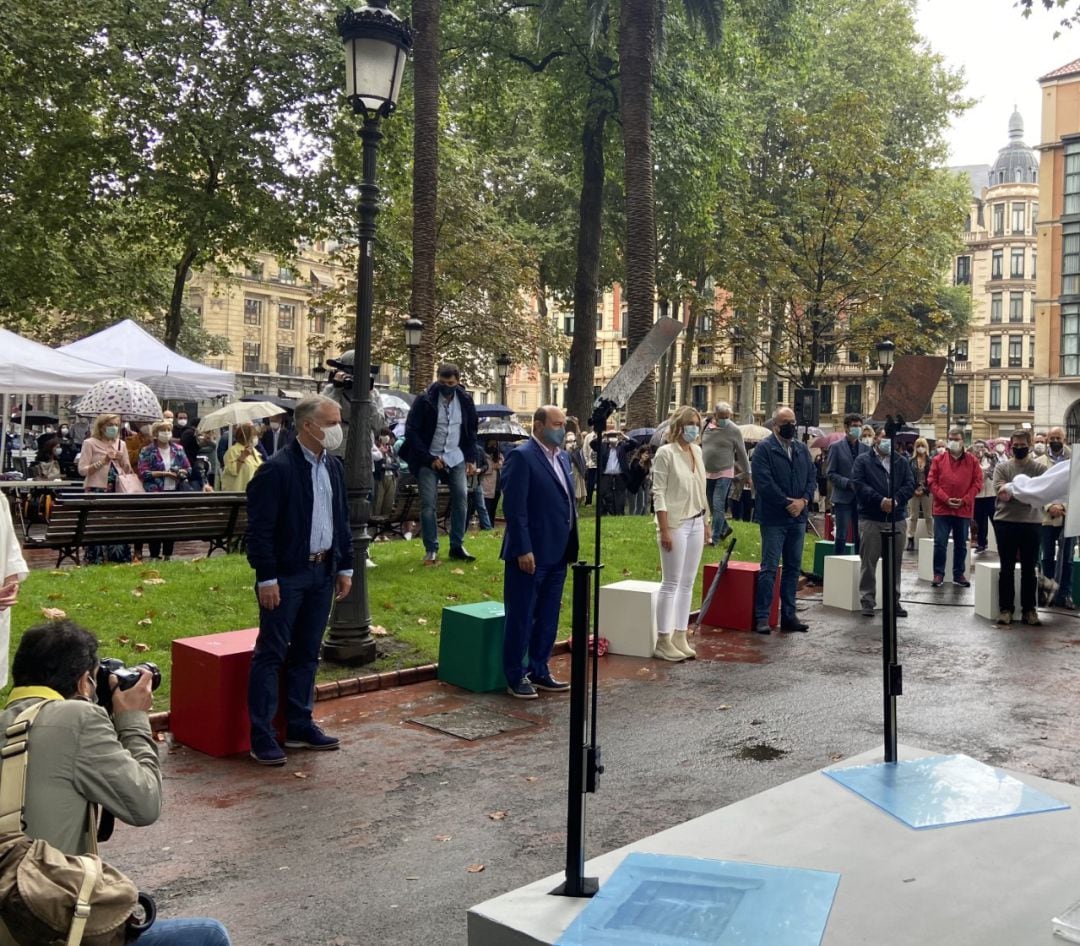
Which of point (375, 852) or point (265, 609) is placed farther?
point (265, 609)

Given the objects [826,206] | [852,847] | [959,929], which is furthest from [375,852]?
[826,206]

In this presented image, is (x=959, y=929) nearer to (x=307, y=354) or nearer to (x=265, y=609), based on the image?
(x=265, y=609)

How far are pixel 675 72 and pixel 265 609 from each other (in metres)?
25.2

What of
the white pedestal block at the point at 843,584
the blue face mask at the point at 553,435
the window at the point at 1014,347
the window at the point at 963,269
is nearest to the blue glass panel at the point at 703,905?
the blue face mask at the point at 553,435

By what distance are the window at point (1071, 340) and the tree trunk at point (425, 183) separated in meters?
45.5

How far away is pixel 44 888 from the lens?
2.64 m

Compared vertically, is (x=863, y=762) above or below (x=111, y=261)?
below

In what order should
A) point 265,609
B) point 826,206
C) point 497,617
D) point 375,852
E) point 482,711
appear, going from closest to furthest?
point 375,852
point 265,609
point 482,711
point 497,617
point 826,206

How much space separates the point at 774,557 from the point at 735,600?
656 mm

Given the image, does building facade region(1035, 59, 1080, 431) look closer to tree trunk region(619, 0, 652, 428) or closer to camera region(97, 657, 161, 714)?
tree trunk region(619, 0, 652, 428)

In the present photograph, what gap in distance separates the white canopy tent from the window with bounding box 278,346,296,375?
198 ft

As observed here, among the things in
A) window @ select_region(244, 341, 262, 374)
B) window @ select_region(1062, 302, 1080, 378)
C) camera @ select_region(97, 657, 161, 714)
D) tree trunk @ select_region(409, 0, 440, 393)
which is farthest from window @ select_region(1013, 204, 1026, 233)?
camera @ select_region(97, 657, 161, 714)

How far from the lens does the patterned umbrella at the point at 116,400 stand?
55.4 feet

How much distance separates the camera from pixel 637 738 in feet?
23.3
